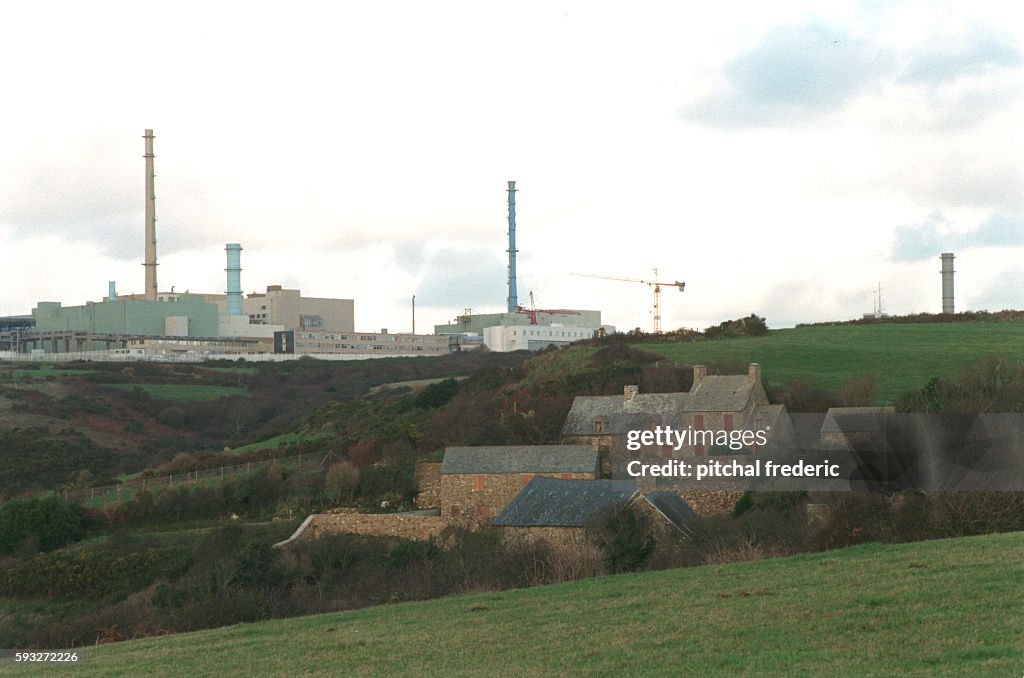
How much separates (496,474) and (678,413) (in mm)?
9001

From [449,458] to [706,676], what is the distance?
29295 mm

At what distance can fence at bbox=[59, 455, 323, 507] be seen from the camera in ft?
159

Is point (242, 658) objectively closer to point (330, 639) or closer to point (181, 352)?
point (330, 639)

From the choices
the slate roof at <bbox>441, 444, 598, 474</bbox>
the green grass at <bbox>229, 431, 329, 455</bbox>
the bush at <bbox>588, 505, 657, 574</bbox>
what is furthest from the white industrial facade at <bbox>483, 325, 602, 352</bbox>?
the bush at <bbox>588, 505, 657, 574</bbox>

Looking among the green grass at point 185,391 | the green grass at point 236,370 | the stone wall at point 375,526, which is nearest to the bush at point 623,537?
the stone wall at point 375,526

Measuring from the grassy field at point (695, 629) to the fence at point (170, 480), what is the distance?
27.7m

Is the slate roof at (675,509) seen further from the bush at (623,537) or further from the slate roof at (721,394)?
the slate roof at (721,394)

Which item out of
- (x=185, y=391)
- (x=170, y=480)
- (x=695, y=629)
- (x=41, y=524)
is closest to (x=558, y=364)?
(x=170, y=480)

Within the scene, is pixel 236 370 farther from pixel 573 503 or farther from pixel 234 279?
pixel 573 503

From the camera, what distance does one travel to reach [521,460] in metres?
41.6

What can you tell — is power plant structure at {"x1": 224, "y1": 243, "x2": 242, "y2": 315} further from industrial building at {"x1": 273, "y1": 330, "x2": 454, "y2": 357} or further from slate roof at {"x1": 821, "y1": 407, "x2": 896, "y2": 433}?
slate roof at {"x1": 821, "y1": 407, "x2": 896, "y2": 433}

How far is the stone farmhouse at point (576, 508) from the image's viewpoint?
3391 cm

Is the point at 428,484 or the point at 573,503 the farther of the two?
the point at 428,484

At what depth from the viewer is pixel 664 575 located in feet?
74.9
